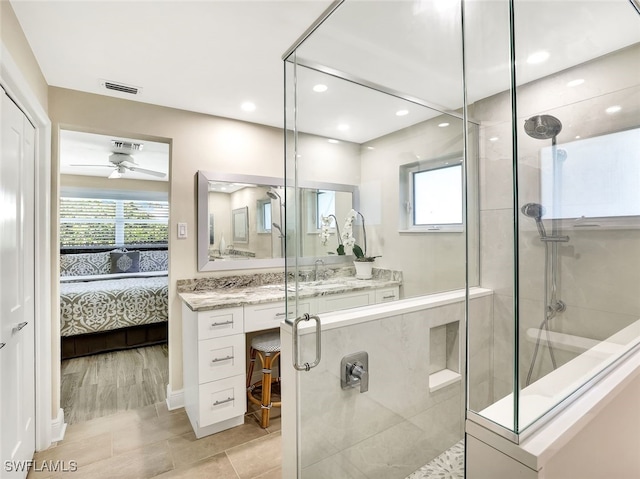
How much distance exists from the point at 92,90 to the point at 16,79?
2.56 ft

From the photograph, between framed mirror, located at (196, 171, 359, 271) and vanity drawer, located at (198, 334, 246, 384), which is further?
framed mirror, located at (196, 171, 359, 271)

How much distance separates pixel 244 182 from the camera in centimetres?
269


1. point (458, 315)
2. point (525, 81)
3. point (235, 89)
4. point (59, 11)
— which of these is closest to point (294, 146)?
point (235, 89)

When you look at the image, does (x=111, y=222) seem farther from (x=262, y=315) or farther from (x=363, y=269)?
(x=363, y=269)

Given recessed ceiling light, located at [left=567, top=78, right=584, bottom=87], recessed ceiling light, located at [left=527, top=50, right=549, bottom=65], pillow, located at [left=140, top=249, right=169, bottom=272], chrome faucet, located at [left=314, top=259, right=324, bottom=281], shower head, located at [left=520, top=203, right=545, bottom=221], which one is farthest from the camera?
pillow, located at [left=140, top=249, right=169, bottom=272]

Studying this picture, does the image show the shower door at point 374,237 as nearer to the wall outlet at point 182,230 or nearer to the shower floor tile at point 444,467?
the shower floor tile at point 444,467

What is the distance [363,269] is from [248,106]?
1.54 metres

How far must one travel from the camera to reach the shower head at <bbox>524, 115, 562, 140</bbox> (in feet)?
3.74

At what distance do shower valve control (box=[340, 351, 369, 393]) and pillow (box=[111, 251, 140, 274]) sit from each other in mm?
5024

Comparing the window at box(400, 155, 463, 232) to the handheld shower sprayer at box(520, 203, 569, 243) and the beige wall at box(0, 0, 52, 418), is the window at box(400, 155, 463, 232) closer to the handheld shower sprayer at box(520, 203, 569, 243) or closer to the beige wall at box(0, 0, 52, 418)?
the handheld shower sprayer at box(520, 203, 569, 243)

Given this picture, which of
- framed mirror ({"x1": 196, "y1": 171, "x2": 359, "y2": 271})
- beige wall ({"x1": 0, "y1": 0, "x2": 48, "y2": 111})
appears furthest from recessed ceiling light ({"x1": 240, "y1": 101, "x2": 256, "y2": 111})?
beige wall ({"x1": 0, "y1": 0, "x2": 48, "y2": 111})

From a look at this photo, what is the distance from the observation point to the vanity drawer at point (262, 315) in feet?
7.19

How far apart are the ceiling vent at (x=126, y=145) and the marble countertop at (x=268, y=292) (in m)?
2.18

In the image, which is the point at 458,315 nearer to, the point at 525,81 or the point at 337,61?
the point at 525,81
